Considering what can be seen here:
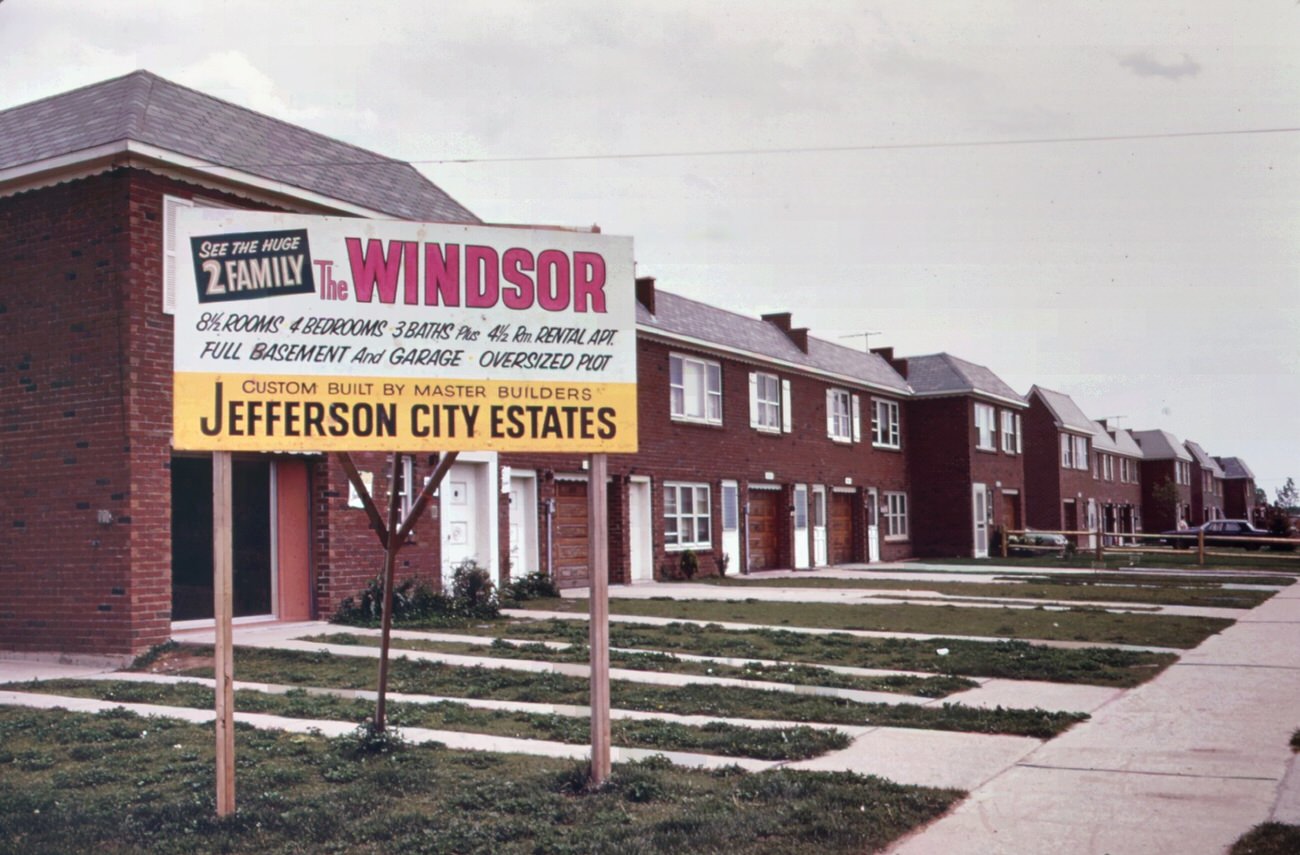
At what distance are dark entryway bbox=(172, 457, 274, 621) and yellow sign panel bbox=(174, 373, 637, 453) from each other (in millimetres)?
8193

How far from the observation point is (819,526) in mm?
34781

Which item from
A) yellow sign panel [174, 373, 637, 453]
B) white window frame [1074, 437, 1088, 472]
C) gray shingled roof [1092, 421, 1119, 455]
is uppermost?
gray shingled roof [1092, 421, 1119, 455]

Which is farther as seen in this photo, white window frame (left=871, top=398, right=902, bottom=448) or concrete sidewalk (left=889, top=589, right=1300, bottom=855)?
white window frame (left=871, top=398, right=902, bottom=448)

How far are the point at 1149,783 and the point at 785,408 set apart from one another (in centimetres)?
2596

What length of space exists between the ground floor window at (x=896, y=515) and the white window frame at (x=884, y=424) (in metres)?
1.75

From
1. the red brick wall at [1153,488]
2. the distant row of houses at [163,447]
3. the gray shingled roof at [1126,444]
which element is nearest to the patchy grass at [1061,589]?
the distant row of houses at [163,447]

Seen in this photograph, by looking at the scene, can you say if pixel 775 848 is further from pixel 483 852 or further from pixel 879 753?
pixel 879 753

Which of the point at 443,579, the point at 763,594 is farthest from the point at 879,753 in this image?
the point at 763,594

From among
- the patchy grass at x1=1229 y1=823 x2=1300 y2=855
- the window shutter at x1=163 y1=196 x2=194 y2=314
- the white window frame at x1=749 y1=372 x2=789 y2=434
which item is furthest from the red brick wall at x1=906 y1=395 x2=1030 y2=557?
the patchy grass at x1=1229 y1=823 x2=1300 y2=855

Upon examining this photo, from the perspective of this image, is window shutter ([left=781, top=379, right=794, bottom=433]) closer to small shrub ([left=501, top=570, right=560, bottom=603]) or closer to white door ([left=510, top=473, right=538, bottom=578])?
white door ([left=510, top=473, right=538, bottom=578])

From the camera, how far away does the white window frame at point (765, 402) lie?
3112cm

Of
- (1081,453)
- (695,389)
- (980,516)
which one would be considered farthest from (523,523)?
(1081,453)

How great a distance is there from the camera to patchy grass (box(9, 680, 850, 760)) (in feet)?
26.3

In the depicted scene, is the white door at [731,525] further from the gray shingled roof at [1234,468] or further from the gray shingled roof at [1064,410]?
the gray shingled roof at [1234,468]
